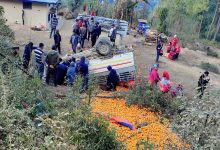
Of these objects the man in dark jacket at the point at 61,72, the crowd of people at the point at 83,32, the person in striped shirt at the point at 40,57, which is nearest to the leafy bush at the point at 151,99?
the man in dark jacket at the point at 61,72

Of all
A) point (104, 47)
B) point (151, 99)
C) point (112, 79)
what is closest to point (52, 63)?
point (112, 79)

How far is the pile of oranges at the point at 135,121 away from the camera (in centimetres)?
904

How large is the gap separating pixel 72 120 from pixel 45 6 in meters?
17.0

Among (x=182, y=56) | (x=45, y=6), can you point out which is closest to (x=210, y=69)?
(x=182, y=56)

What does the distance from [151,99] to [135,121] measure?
1.29m

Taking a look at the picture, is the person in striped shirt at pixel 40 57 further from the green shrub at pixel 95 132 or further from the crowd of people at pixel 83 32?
the green shrub at pixel 95 132

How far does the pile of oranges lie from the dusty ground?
163 inches

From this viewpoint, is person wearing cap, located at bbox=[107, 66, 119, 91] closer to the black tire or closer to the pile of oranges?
the pile of oranges

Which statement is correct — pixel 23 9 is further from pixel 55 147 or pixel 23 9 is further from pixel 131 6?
pixel 55 147

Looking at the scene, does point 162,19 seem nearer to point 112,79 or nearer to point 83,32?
point 83,32

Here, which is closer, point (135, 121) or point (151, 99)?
point (135, 121)

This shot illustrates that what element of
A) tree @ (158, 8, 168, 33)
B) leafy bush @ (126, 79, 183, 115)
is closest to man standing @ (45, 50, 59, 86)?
leafy bush @ (126, 79, 183, 115)

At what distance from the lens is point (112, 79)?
12250 millimetres

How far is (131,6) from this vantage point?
24.7 meters
